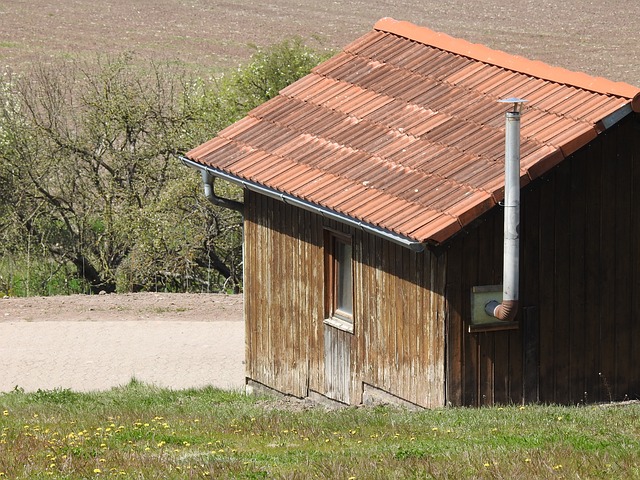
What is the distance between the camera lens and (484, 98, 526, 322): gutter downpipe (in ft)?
36.9

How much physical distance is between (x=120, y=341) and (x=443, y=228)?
8.27 meters

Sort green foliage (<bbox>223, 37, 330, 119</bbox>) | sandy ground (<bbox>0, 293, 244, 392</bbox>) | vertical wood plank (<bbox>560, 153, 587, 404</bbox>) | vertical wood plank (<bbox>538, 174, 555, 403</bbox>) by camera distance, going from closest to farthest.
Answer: vertical wood plank (<bbox>538, 174, 555, 403</bbox>) < vertical wood plank (<bbox>560, 153, 587, 404</bbox>) < sandy ground (<bbox>0, 293, 244, 392</bbox>) < green foliage (<bbox>223, 37, 330, 119</bbox>)

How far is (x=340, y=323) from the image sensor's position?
13.5 meters

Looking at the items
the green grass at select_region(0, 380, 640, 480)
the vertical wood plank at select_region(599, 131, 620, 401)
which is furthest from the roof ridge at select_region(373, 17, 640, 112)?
the green grass at select_region(0, 380, 640, 480)

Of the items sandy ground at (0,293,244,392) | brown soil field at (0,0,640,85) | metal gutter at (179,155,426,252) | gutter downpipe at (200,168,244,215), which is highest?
metal gutter at (179,155,426,252)

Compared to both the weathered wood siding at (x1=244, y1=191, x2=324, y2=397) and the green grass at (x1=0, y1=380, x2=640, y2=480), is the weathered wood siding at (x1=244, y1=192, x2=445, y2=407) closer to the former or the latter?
the weathered wood siding at (x1=244, y1=191, x2=324, y2=397)

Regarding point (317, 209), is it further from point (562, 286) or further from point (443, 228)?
point (562, 286)

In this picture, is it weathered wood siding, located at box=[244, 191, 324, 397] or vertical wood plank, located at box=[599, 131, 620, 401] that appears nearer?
vertical wood plank, located at box=[599, 131, 620, 401]

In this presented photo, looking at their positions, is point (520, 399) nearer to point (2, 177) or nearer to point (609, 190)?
point (609, 190)

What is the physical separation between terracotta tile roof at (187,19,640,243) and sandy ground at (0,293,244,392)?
3.52 meters

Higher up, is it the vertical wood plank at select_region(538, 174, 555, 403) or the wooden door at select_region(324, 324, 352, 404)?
the vertical wood plank at select_region(538, 174, 555, 403)

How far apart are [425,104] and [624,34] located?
44.7m

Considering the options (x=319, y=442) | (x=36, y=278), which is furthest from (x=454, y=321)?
(x=36, y=278)

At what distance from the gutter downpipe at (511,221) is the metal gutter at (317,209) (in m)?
0.79
